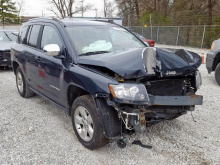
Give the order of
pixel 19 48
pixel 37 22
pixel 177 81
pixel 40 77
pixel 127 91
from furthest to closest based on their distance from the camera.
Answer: pixel 19 48, pixel 37 22, pixel 40 77, pixel 177 81, pixel 127 91

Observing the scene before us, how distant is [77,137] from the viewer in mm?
3396

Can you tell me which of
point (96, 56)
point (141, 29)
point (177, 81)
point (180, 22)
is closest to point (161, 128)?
point (177, 81)

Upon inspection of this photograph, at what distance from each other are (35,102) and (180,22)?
61.7ft

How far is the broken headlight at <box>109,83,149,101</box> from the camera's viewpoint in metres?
2.61

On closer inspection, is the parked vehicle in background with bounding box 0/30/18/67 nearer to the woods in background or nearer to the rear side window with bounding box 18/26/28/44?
the rear side window with bounding box 18/26/28/44

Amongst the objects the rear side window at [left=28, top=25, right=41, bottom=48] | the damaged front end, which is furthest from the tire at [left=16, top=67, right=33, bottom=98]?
the damaged front end

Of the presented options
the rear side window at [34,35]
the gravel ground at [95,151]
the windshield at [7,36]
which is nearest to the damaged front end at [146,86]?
the gravel ground at [95,151]

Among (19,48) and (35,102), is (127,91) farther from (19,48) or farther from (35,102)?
(19,48)

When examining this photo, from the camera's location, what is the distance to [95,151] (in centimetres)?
319

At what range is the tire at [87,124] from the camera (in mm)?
2910

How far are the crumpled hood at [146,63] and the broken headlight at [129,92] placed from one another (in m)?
0.13

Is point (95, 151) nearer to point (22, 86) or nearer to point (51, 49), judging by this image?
point (51, 49)

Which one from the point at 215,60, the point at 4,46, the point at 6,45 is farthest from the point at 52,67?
the point at 6,45

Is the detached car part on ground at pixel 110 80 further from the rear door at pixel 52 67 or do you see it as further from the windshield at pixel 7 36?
the windshield at pixel 7 36
